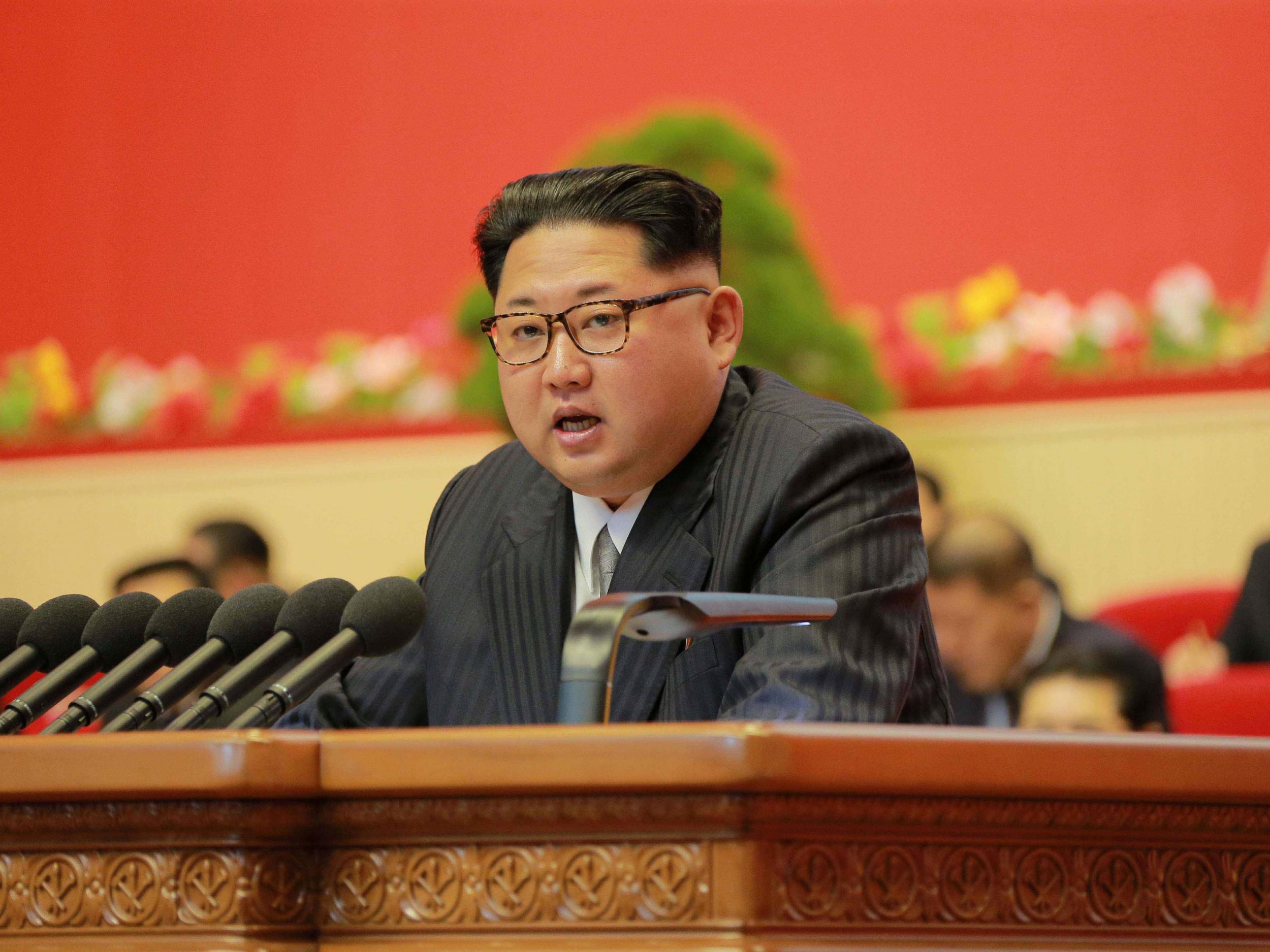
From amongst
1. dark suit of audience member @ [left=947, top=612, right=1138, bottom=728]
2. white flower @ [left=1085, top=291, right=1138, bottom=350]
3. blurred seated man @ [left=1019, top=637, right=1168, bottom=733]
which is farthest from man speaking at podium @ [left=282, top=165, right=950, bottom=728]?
white flower @ [left=1085, top=291, right=1138, bottom=350]

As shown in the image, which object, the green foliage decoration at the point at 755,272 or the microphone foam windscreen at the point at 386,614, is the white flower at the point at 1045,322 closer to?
the green foliage decoration at the point at 755,272

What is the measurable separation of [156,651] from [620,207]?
0.59 meters

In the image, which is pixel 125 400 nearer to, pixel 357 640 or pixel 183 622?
pixel 183 622

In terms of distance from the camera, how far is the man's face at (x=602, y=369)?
1440 millimetres

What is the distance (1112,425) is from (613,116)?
1.80 m

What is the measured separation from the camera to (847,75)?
16.1 feet

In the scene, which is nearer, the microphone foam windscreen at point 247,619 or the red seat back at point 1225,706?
the microphone foam windscreen at point 247,619

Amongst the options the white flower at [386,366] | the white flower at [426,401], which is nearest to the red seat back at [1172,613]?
the white flower at [426,401]

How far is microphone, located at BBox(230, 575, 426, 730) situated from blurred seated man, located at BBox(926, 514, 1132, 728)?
6.97 ft

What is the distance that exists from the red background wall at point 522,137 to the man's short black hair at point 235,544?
118 centimetres

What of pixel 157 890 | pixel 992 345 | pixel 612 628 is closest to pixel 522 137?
pixel 992 345

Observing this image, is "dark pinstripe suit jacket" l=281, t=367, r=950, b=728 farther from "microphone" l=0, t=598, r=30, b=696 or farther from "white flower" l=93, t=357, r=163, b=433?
"white flower" l=93, t=357, r=163, b=433

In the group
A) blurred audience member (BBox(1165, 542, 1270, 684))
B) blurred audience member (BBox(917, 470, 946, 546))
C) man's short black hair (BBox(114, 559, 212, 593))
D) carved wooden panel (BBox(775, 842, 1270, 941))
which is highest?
carved wooden panel (BBox(775, 842, 1270, 941))

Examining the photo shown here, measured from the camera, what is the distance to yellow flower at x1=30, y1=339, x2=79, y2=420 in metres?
5.13
